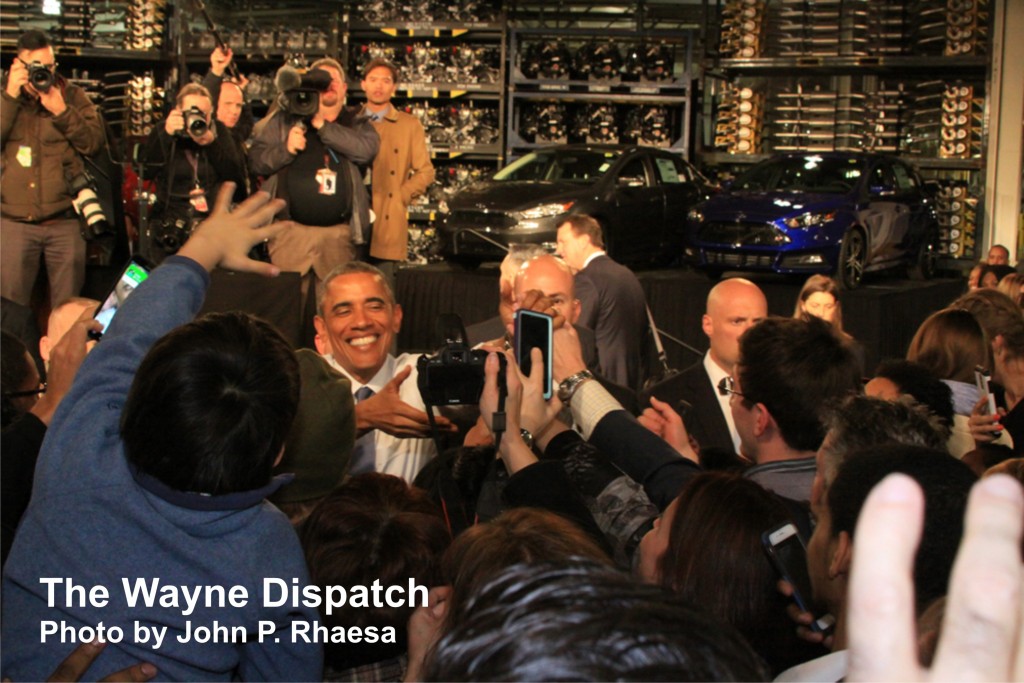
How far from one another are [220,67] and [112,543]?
31.5 ft

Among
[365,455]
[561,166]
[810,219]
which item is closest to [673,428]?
[365,455]

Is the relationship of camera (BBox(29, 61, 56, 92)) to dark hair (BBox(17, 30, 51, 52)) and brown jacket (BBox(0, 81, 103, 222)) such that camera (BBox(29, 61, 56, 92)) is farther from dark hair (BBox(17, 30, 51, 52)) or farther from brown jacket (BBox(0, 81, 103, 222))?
brown jacket (BBox(0, 81, 103, 222))

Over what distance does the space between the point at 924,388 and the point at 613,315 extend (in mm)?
3481

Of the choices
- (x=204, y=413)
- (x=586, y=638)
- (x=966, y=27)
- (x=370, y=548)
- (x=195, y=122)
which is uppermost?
(x=966, y=27)

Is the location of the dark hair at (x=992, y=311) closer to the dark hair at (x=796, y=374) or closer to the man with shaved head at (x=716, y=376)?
the man with shaved head at (x=716, y=376)

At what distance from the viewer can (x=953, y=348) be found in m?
4.81

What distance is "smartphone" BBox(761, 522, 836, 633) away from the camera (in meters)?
2.04

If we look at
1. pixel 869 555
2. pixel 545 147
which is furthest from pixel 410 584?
pixel 545 147

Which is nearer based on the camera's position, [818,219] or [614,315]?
[614,315]

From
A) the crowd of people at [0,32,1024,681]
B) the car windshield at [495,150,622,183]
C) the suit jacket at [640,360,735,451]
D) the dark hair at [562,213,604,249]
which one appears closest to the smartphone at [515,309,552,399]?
the crowd of people at [0,32,1024,681]

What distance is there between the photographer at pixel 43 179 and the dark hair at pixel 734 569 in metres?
7.64

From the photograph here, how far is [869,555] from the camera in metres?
0.67

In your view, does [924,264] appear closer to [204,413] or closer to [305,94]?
A: [305,94]

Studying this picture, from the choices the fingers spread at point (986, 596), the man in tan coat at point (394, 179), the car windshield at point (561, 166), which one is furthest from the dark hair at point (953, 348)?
the car windshield at point (561, 166)
